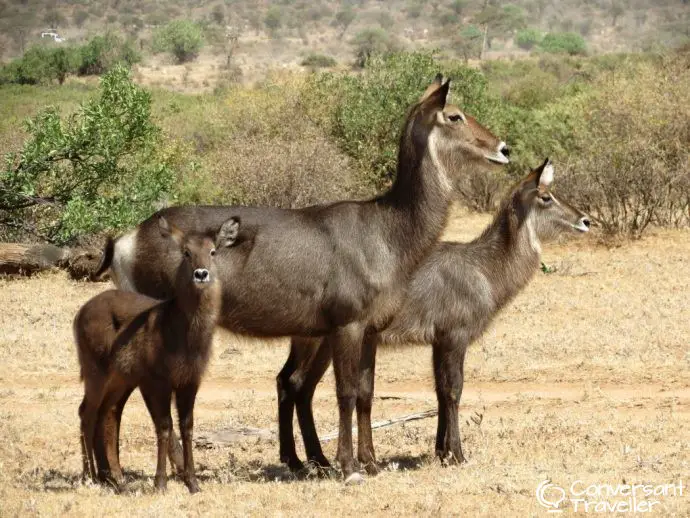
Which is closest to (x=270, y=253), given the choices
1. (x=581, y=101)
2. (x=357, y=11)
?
(x=581, y=101)

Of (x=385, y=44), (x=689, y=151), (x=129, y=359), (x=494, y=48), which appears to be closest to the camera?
(x=129, y=359)

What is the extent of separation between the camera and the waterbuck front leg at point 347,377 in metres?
7.71

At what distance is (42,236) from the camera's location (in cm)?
1769

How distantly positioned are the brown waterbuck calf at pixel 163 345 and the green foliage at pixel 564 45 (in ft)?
226

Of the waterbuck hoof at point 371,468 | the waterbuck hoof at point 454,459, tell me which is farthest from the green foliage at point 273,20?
the waterbuck hoof at point 371,468

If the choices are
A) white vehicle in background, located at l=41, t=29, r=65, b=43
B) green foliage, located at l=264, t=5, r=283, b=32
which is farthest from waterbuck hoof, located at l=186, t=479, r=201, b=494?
green foliage, located at l=264, t=5, r=283, b=32

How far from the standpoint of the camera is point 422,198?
8.05 meters

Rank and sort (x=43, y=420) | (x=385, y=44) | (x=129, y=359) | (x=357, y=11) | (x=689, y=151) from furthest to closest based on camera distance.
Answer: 1. (x=357, y=11)
2. (x=385, y=44)
3. (x=689, y=151)
4. (x=43, y=420)
5. (x=129, y=359)

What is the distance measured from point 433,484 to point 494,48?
85.6 m

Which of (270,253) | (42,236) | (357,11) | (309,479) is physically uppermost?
(270,253)

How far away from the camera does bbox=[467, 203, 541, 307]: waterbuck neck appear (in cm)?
903

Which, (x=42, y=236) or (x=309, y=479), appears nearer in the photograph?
(x=309, y=479)

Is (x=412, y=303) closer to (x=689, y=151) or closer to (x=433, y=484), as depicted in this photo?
(x=433, y=484)

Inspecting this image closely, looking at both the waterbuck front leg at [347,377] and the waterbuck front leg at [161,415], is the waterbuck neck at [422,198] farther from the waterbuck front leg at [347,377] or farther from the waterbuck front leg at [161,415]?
the waterbuck front leg at [161,415]
